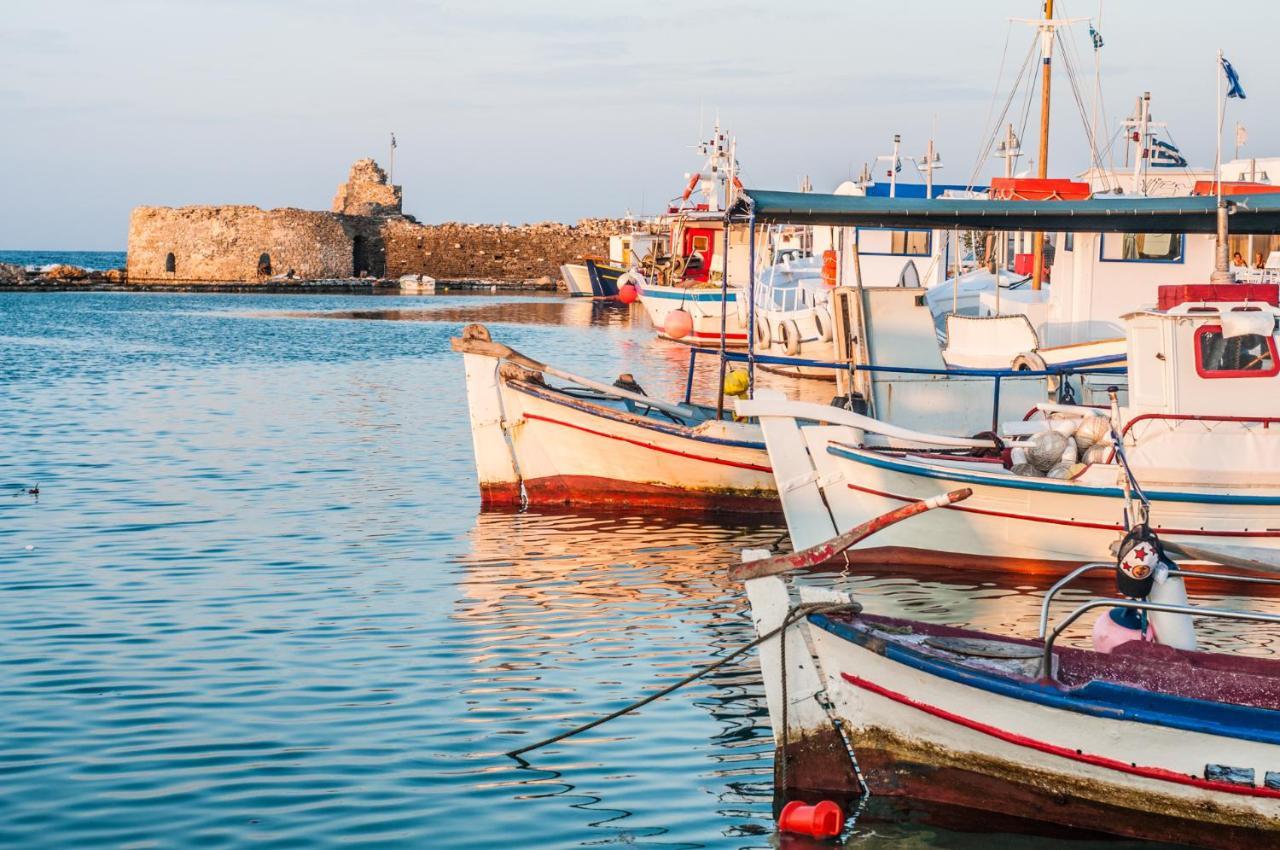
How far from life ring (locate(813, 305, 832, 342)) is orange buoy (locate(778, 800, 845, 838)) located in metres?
21.7

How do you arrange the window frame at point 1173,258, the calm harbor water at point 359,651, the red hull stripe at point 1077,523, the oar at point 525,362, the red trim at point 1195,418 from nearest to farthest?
the calm harbor water at point 359,651
the red hull stripe at point 1077,523
the red trim at point 1195,418
the oar at point 525,362
the window frame at point 1173,258

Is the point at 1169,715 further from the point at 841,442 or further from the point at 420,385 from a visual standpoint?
the point at 420,385

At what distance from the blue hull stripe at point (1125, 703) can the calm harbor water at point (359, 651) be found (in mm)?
724

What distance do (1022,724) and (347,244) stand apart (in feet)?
250

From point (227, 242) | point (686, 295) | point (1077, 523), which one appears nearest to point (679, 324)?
point (686, 295)

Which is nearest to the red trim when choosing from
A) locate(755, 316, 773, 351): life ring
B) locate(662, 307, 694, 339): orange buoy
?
locate(755, 316, 773, 351): life ring

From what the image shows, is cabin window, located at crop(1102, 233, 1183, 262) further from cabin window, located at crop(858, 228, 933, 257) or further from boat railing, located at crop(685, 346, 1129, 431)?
cabin window, located at crop(858, 228, 933, 257)

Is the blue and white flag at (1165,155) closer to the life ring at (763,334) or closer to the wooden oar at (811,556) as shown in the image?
the life ring at (763,334)

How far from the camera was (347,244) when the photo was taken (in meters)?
80.4

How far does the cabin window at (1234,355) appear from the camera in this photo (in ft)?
38.5

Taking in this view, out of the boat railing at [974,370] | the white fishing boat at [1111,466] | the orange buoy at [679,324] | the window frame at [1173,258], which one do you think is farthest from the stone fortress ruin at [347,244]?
the white fishing boat at [1111,466]

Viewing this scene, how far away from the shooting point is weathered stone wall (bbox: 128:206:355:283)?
252 ft

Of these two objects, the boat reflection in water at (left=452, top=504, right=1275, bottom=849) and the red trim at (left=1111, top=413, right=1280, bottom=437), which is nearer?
the boat reflection in water at (left=452, top=504, right=1275, bottom=849)

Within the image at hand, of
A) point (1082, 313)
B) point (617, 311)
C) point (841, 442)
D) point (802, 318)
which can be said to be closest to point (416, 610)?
point (841, 442)
